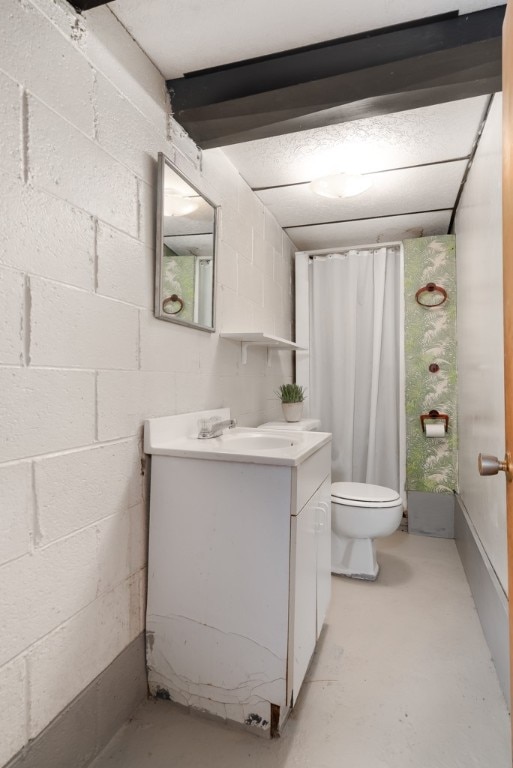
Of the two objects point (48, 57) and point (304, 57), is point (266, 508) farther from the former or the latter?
point (304, 57)

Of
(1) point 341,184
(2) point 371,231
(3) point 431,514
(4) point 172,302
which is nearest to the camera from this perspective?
(4) point 172,302

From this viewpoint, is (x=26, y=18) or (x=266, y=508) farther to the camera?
(x=266, y=508)

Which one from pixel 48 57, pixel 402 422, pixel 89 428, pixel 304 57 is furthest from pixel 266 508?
pixel 402 422

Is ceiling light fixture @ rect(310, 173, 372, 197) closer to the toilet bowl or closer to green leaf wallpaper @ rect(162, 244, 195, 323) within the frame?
green leaf wallpaper @ rect(162, 244, 195, 323)

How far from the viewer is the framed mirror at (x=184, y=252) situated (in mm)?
1428

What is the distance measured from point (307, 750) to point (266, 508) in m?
0.73

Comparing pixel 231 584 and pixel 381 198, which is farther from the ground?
pixel 381 198

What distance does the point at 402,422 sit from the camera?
2943 millimetres

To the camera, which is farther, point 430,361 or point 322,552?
point 430,361

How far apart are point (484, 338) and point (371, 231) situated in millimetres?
1466

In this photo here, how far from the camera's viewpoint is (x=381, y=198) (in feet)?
8.09

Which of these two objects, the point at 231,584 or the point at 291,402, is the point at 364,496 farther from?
the point at 231,584

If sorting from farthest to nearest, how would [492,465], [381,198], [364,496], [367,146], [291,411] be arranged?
[291,411] < [381,198] < [364,496] < [367,146] < [492,465]

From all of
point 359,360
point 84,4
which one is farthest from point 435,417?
point 84,4
